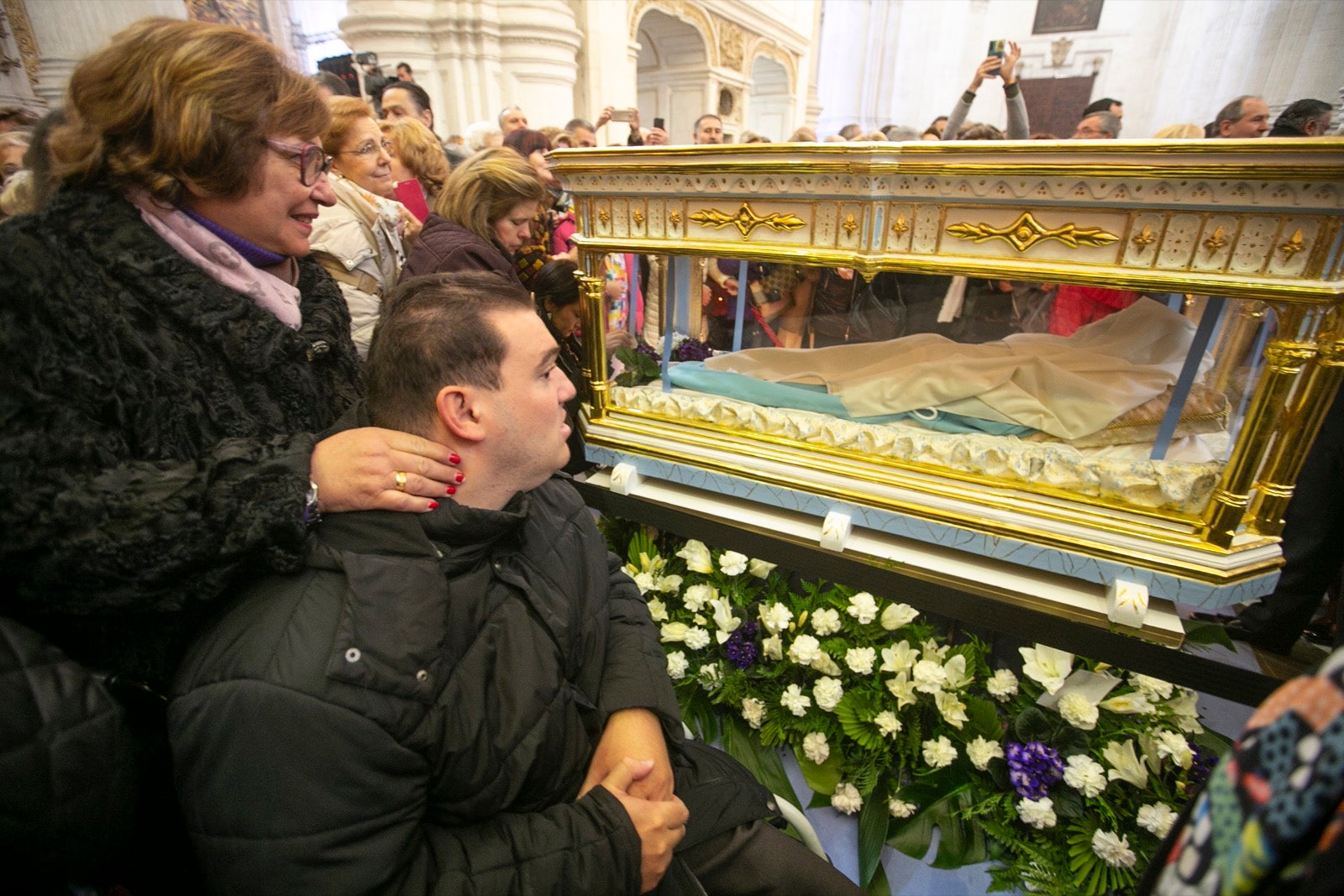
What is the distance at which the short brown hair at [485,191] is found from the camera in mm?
2248

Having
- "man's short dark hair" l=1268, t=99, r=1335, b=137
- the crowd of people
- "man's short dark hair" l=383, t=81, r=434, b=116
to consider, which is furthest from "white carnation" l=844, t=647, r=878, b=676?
"man's short dark hair" l=383, t=81, r=434, b=116

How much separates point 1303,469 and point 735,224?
8.09 feet

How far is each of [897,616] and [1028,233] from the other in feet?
3.88

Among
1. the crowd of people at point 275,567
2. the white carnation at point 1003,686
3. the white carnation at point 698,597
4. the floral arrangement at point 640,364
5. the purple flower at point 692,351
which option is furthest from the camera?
the floral arrangement at point 640,364

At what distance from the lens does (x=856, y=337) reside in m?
2.33

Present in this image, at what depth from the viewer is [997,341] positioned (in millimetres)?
2158

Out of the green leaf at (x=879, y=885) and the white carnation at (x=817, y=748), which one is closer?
the green leaf at (x=879, y=885)

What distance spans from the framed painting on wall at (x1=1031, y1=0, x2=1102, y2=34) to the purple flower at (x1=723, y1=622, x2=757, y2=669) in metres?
12.7

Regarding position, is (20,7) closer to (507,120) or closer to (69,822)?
(507,120)

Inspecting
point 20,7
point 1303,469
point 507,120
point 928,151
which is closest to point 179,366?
point 928,151

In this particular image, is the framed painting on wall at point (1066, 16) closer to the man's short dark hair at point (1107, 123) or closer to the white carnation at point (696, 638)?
the man's short dark hair at point (1107, 123)

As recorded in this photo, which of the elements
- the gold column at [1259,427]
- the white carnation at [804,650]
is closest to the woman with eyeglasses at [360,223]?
the white carnation at [804,650]

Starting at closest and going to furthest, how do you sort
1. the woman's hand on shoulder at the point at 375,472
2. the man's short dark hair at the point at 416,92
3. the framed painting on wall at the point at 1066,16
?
the woman's hand on shoulder at the point at 375,472, the man's short dark hair at the point at 416,92, the framed painting on wall at the point at 1066,16

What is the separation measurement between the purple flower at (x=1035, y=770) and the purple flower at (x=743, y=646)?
77 centimetres
